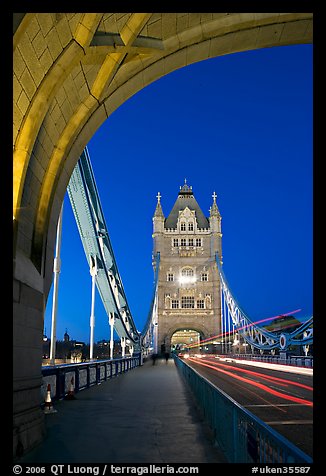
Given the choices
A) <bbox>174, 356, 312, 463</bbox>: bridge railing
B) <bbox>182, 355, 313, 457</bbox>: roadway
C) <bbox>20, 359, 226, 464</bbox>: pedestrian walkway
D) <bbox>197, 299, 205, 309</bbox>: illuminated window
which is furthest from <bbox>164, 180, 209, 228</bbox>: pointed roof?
<bbox>174, 356, 312, 463</bbox>: bridge railing

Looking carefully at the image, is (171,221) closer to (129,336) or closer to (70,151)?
(129,336)

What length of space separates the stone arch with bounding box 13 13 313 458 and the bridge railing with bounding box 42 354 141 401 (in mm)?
4176

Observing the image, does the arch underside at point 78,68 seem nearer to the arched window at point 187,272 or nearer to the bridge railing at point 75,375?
the bridge railing at point 75,375

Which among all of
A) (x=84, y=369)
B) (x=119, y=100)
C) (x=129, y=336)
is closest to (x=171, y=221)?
(x=129, y=336)

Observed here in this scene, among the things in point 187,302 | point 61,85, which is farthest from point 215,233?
point 61,85

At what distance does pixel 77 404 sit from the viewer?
12.3 m

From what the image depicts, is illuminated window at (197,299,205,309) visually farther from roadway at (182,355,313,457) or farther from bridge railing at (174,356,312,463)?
bridge railing at (174,356,312,463)

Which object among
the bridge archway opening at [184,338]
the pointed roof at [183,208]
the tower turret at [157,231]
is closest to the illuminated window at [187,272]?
the tower turret at [157,231]

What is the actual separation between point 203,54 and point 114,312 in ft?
91.8

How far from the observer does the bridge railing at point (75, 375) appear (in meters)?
11.9

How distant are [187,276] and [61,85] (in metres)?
91.3

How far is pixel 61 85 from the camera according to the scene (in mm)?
7094

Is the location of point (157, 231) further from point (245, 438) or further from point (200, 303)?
point (245, 438)
